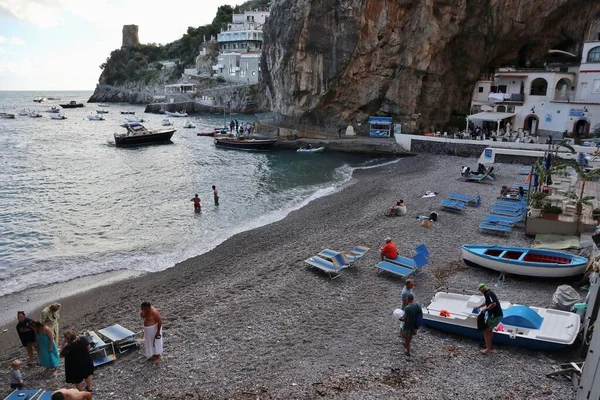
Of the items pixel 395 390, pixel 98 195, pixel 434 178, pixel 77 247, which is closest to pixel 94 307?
pixel 77 247

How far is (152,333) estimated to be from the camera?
30.3ft

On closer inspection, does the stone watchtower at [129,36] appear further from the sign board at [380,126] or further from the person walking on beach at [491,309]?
the person walking on beach at [491,309]

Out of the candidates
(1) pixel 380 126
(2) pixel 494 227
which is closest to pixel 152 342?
(2) pixel 494 227

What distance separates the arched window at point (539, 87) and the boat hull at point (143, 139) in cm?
4151

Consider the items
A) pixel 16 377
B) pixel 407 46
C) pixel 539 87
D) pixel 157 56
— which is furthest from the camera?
pixel 157 56

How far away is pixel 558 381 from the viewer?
26.6 feet

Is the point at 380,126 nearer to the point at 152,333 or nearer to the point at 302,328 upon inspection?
the point at 302,328

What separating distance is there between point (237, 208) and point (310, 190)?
652 cm

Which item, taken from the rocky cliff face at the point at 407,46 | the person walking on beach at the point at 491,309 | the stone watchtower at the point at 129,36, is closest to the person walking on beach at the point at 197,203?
the person walking on beach at the point at 491,309

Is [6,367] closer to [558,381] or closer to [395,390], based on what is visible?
[395,390]

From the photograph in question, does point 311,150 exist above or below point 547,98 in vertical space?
below

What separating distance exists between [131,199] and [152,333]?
20560mm

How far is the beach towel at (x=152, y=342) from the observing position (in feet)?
30.2

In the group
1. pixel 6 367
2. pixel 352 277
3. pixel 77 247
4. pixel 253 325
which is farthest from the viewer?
pixel 77 247
